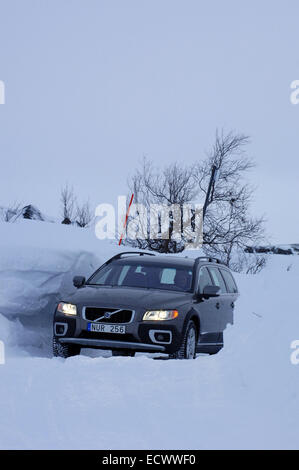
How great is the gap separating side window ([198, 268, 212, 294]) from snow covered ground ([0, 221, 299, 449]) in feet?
5.26

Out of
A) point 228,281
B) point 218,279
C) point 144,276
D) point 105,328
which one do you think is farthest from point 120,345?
point 228,281

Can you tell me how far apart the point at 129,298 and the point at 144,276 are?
1136mm

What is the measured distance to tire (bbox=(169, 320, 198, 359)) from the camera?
31.3ft

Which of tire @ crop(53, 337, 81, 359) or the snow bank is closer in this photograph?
tire @ crop(53, 337, 81, 359)

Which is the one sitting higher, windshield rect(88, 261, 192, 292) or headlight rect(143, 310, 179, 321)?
windshield rect(88, 261, 192, 292)

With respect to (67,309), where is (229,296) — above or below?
below

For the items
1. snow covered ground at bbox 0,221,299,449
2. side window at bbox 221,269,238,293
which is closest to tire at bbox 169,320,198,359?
snow covered ground at bbox 0,221,299,449

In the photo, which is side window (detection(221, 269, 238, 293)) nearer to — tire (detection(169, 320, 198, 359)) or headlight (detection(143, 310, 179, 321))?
tire (detection(169, 320, 198, 359))

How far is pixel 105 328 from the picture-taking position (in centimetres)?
955

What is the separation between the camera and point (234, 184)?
4703 centimetres

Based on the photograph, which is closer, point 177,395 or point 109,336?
point 177,395

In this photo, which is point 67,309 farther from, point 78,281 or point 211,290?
point 211,290

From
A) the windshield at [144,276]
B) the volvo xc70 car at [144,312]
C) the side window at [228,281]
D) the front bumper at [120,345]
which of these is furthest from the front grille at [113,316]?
the side window at [228,281]

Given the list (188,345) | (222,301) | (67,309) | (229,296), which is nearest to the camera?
(188,345)
